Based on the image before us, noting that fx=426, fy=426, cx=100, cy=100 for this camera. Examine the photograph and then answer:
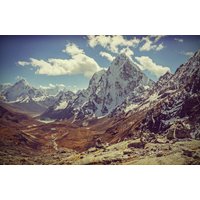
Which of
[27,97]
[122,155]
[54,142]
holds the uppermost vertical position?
[27,97]

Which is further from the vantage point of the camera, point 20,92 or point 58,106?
point 58,106

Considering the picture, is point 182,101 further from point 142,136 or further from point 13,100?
point 13,100

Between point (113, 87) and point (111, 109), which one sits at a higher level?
point (113, 87)

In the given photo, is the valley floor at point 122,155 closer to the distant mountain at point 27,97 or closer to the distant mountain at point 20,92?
the distant mountain at point 27,97

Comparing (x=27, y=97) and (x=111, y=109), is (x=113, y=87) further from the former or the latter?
(x=27, y=97)

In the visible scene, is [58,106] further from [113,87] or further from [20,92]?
[113,87]

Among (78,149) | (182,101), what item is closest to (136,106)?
(182,101)

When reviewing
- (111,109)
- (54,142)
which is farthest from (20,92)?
(111,109)

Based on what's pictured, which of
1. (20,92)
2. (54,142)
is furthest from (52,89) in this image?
(54,142)

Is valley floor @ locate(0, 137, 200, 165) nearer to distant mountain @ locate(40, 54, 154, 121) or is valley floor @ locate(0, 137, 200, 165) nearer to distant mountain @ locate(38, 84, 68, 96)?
distant mountain @ locate(40, 54, 154, 121)

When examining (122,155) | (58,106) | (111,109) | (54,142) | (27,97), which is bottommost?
(122,155)
